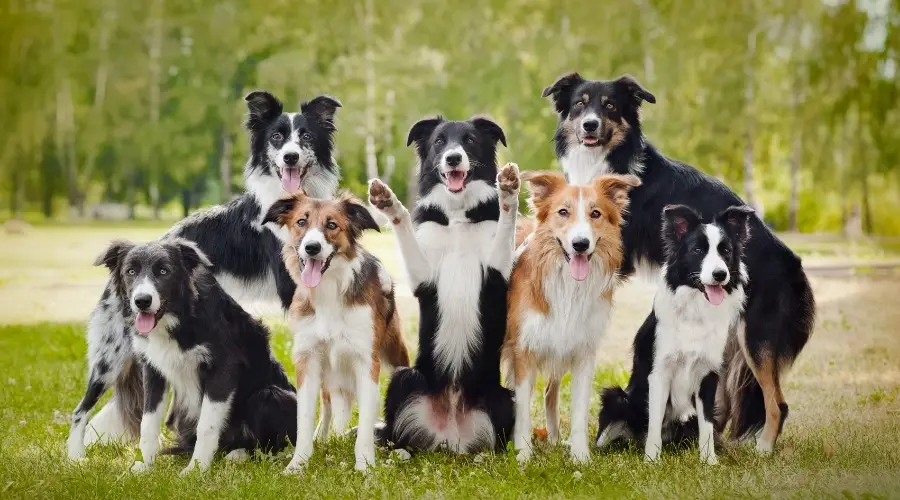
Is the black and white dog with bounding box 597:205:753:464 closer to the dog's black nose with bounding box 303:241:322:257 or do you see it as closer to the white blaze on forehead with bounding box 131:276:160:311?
the dog's black nose with bounding box 303:241:322:257

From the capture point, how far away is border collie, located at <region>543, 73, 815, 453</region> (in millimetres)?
5504

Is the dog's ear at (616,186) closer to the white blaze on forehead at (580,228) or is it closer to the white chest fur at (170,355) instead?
the white blaze on forehead at (580,228)

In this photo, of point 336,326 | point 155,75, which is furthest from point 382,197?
point 155,75

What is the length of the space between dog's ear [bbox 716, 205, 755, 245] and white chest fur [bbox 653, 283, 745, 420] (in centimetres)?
33

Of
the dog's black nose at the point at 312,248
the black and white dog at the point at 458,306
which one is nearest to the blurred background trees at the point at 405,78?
the black and white dog at the point at 458,306

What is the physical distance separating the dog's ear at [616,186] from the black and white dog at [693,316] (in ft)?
0.81

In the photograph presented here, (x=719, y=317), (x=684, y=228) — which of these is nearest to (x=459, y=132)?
(x=684, y=228)

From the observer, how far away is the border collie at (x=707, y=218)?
5.50m

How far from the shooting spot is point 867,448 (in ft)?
18.6

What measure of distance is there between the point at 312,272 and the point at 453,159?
1020 mm

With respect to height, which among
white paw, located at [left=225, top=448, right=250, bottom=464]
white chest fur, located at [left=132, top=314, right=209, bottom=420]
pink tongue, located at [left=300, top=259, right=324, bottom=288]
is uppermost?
pink tongue, located at [left=300, top=259, right=324, bottom=288]

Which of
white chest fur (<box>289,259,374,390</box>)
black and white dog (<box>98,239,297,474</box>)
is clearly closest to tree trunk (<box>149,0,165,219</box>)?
black and white dog (<box>98,239,297,474</box>)

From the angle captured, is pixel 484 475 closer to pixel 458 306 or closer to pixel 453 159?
pixel 458 306

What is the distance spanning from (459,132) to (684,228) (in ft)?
4.62
